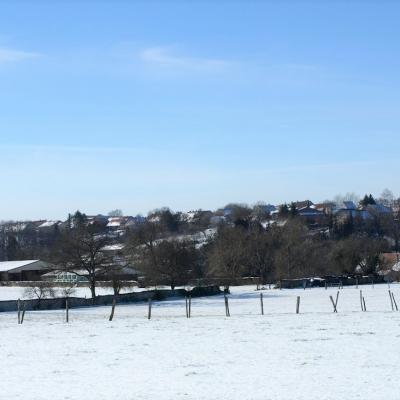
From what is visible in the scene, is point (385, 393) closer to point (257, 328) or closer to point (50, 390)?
point (50, 390)

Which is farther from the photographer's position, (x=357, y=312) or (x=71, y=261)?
(x=71, y=261)

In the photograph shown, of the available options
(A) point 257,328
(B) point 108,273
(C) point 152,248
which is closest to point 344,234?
(C) point 152,248

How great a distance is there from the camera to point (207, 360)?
23.5 metres

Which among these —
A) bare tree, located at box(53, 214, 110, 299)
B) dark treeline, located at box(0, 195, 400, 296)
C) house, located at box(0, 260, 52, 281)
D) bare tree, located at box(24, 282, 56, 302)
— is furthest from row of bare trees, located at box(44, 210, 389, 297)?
house, located at box(0, 260, 52, 281)

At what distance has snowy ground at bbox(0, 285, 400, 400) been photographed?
60.1 ft

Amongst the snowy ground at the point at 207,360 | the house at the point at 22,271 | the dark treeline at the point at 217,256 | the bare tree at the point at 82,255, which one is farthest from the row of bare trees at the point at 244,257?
the snowy ground at the point at 207,360

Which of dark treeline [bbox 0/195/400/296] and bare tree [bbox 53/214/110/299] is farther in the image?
dark treeline [bbox 0/195/400/296]

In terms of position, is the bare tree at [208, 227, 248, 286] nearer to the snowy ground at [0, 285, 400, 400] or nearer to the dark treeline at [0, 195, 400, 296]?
the dark treeline at [0, 195, 400, 296]

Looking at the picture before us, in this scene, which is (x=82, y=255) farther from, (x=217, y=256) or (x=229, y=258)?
(x=229, y=258)

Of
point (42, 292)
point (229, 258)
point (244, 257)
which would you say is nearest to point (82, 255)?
point (42, 292)

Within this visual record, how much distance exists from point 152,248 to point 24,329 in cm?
5626

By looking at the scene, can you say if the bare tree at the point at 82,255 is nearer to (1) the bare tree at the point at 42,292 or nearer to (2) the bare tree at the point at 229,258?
(1) the bare tree at the point at 42,292

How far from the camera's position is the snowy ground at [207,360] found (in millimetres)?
18312

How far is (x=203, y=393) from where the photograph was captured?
1803 cm
